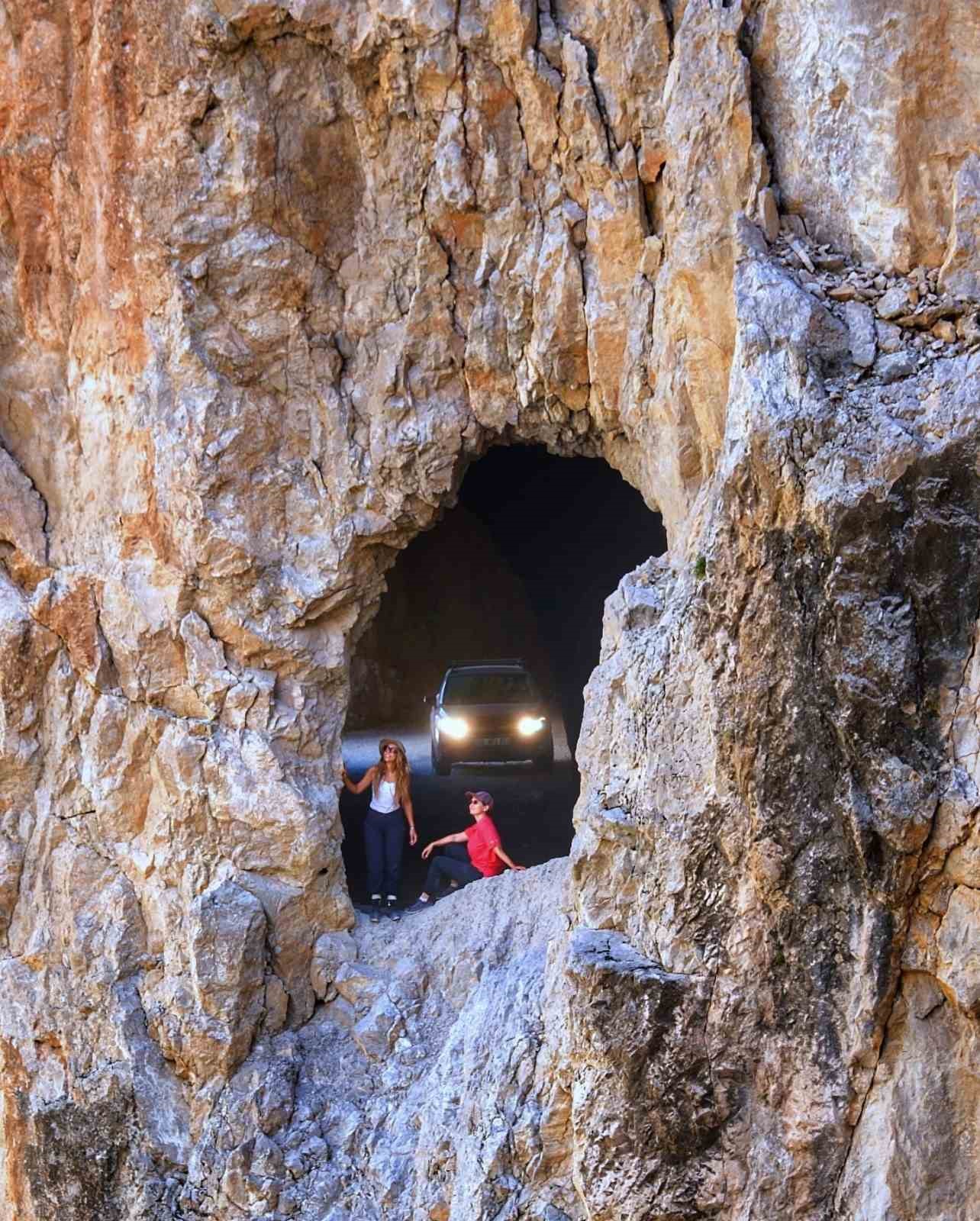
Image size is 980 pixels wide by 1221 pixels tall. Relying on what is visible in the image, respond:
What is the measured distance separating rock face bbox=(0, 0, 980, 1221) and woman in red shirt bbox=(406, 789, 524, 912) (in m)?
0.42

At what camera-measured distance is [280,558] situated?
9766mm

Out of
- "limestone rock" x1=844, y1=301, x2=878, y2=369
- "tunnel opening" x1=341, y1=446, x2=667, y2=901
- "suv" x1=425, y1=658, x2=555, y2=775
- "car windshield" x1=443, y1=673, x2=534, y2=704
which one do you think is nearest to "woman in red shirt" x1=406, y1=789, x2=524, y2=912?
"tunnel opening" x1=341, y1=446, x2=667, y2=901

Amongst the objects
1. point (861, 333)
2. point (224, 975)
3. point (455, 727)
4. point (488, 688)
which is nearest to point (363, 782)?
point (224, 975)

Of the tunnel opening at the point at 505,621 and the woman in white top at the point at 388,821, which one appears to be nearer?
the woman in white top at the point at 388,821

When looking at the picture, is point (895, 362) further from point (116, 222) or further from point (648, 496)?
point (116, 222)

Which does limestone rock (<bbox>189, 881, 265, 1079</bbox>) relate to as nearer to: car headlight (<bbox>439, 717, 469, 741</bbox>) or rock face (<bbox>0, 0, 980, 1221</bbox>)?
rock face (<bbox>0, 0, 980, 1221</bbox>)

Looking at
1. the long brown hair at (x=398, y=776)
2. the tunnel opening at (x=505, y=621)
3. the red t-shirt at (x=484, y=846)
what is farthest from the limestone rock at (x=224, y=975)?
the tunnel opening at (x=505, y=621)

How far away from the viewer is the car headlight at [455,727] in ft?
42.5

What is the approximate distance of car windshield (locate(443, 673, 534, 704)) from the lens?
43.4 ft

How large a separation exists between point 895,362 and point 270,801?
5.56m

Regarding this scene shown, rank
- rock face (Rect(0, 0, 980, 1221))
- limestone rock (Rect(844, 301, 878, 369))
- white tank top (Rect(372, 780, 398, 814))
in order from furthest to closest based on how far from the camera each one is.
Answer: white tank top (Rect(372, 780, 398, 814)), limestone rock (Rect(844, 301, 878, 369)), rock face (Rect(0, 0, 980, 1221))

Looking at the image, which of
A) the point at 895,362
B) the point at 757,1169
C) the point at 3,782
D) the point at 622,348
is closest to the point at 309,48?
the point at 622,348

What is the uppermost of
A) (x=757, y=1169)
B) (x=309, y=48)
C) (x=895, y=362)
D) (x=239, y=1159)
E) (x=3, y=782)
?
(x=309, y=48)

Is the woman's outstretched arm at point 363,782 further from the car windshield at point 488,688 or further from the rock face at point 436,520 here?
the car windshield at point 488,688
